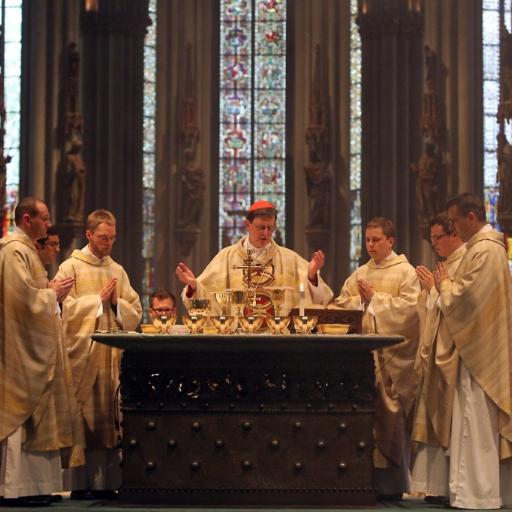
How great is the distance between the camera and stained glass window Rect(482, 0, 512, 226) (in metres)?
26.0

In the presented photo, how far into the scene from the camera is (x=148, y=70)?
2650 cm

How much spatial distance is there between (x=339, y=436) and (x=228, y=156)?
1684 centimetres

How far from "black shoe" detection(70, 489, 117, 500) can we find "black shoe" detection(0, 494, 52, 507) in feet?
2.55

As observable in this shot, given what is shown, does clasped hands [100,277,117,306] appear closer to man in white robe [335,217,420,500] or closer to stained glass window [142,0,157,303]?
man in white robe [335,217,420,500]

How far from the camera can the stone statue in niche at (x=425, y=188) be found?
24.0m

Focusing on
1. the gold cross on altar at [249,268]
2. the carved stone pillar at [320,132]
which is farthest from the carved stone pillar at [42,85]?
the gold cross on altar at [249,268]

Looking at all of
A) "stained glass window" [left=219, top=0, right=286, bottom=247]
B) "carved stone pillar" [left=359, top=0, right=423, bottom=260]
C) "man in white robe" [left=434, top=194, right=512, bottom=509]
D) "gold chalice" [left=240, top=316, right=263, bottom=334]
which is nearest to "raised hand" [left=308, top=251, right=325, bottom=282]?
"gold chalice" [left=240, top=316, right=263, bottom=334]

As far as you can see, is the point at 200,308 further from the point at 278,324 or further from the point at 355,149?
the point at 355,149

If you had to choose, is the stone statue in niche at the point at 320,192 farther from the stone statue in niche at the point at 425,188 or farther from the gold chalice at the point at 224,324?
the gold chalice at the point at 224,324

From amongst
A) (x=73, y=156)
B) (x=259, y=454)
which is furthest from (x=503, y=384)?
(x=73, y=156)

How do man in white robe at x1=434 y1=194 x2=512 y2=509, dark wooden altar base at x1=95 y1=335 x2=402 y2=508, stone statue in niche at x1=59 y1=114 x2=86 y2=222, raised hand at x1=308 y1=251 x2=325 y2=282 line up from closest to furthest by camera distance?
dark wooden altar base at x1=95 y1=335 x2=402 y2=508, man in white robe at x1=434 y1=194 x2=512 y2=509, raised hand at x1=308 y1=251 x2=325 y2=282, stone statue in niche at x1=59 y1=114 x2=86 y2=222

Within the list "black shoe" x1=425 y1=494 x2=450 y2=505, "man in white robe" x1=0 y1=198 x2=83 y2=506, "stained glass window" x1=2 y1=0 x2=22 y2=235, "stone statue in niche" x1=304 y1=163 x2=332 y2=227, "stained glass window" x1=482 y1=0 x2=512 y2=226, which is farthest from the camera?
"stained glass window" x1=482 y1=0 x2=512 y2=226

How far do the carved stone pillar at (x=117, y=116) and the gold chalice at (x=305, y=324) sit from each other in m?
13.9

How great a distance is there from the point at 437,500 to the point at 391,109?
541 inches
